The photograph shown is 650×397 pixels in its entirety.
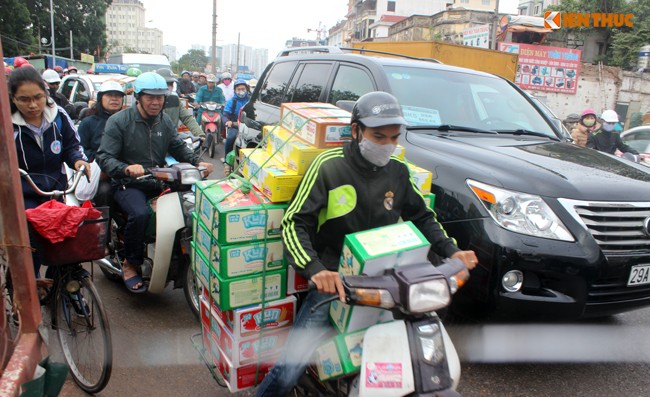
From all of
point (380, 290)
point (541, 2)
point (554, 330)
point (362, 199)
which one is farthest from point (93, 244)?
point (541, 2)

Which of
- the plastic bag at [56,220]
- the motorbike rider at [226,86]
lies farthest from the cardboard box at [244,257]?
the motorbike rider at [226,86]

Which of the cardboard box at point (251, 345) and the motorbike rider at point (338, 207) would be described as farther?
the cardboard box at point (251, 345)

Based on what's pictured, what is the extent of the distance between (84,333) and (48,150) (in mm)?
1247

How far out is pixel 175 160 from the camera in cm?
485

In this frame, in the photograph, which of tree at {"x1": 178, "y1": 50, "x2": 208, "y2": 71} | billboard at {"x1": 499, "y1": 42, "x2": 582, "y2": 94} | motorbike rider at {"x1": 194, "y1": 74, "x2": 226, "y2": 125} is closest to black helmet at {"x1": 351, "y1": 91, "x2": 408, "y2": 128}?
motorbike rider at {"x1": 194, "y1": 74, "x2": 226, "y2": 125}

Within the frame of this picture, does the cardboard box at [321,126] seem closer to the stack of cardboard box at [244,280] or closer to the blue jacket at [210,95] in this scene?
the stack of cardboard box at [244,280]

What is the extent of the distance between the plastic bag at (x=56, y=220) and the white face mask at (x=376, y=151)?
1532 mm

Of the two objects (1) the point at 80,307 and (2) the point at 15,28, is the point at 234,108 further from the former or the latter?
(2) the point at 15,28

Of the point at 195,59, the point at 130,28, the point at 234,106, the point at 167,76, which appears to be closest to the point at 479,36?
the point at 234,106

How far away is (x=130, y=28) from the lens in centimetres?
12619

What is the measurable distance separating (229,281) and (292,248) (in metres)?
0.44

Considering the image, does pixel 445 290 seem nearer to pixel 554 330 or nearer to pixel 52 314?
pixel 554 330

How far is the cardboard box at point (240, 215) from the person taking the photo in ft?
7.93

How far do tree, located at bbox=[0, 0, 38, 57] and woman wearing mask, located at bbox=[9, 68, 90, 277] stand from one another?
39228 mm
